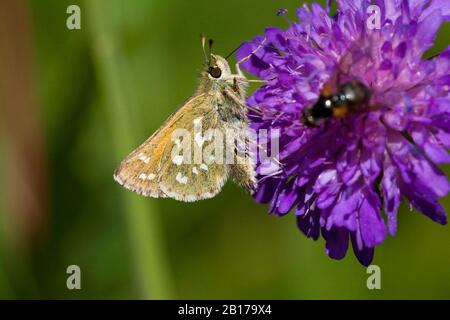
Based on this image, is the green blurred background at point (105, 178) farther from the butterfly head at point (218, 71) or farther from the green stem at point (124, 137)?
the butterfly head at point (218, 71)

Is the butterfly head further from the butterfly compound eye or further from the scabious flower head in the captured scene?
the scabious flower head

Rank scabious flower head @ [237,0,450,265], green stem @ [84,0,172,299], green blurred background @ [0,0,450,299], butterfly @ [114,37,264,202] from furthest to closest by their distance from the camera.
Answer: green blurred background @ [0,0,450,299] < green stem @ [84,0,172,299] < butterfly @ [114,37,264,202] < scabious flower head @ [237,0,450,265]

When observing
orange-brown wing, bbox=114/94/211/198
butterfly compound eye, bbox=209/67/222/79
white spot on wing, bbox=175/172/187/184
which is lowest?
white spot on wing, bbox=175/172/187/184

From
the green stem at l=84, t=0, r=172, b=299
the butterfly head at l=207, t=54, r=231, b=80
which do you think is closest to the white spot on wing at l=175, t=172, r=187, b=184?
the butterfly head at l=207, t=54, r=231, b=80

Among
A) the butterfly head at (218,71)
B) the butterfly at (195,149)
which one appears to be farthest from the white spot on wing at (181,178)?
the butterfly head at (218,71)

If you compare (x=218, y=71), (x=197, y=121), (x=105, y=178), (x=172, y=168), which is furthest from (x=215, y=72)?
(x=105, y=178)

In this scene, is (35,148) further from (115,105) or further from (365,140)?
(365,140)

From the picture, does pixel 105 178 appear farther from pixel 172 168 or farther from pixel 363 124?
pixel 363 124
